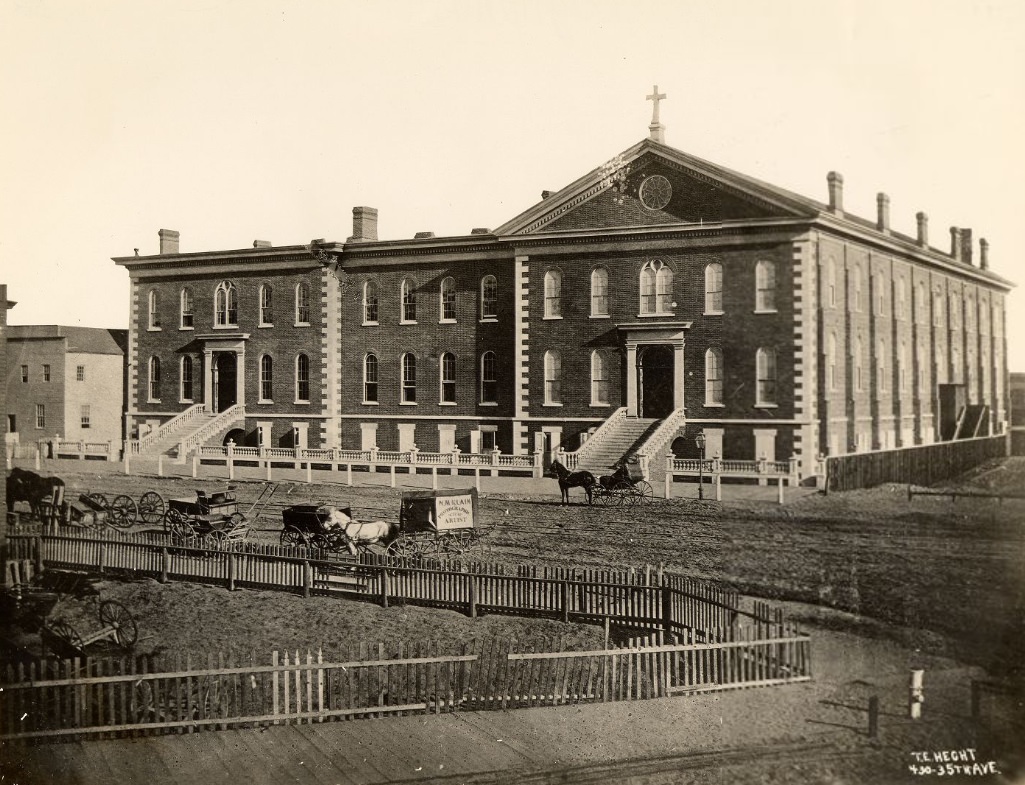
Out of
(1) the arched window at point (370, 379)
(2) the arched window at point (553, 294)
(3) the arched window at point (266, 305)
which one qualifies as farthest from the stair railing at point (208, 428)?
(2) the arched window at point (553, 294)

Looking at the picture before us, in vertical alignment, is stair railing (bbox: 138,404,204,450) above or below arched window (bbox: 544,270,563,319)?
below

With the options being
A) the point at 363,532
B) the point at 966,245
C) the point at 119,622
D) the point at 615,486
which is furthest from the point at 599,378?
the point at 119,622

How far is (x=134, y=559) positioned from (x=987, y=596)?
10.5 m

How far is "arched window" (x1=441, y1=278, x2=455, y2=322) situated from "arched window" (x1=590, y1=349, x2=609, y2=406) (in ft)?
9.31

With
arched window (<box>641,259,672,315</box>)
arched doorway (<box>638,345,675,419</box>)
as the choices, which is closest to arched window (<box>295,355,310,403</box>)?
arched doorway (<box>638,345,675,419</box>)

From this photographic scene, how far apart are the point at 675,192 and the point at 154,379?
789 cm

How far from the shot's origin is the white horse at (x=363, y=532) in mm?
12188

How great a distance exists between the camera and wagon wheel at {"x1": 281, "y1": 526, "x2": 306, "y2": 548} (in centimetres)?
1209

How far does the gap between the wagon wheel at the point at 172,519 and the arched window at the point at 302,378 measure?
8.99ft

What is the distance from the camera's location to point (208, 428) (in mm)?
13516

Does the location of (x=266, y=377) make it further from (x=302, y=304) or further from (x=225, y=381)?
(x=302, y=304)

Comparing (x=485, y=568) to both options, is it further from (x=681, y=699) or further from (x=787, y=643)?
(x=787, y=643)

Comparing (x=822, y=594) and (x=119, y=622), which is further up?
(x=822, y=594)

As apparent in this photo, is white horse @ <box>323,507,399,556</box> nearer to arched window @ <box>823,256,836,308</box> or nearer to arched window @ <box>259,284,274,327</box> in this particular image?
arched window @ <box>259,284,274,327</box>
